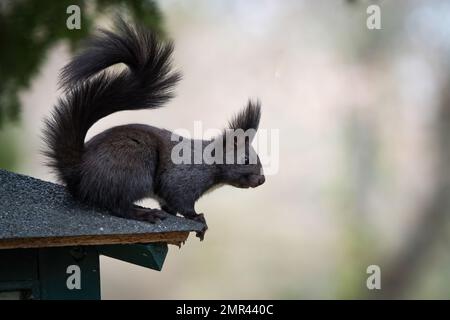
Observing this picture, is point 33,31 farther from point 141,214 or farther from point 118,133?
point 141,214

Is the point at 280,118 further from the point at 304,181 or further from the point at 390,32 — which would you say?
the point at 390,32

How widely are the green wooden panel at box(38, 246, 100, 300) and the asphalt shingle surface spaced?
14cm

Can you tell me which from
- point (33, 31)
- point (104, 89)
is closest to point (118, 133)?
point (104, 89)

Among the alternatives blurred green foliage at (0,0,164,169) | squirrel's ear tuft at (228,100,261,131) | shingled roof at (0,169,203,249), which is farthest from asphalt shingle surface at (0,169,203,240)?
blurred green foliage at (0,0,164,169)

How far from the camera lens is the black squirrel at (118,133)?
267cm

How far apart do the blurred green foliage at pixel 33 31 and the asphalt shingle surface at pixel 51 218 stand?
88 centimetres

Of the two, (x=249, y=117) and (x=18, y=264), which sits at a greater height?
(x=249, y=117)

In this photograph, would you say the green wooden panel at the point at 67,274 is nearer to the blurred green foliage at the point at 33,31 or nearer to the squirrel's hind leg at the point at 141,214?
the squirrel's hind leg at the point at 141,214

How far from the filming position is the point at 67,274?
263 centimetres

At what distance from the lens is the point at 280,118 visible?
5.53 meters

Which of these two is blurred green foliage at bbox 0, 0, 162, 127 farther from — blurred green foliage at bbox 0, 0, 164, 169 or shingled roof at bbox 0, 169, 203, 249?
shingled roof at bbox 0, 169, 203, 249

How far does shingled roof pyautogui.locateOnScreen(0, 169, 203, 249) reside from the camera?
2.37 meters

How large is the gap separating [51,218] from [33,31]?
1411 millimetres
